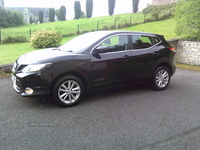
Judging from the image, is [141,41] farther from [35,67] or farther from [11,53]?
[11,53]

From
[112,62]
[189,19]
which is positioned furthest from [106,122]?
[189,19]

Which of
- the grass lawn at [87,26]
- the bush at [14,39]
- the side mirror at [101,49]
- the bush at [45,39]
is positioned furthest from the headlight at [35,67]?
the grass lawn at [87,26]

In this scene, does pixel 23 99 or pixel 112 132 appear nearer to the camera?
pixel 112 132

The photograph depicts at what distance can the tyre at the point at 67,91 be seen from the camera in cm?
468

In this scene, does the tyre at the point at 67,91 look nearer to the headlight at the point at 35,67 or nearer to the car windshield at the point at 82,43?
the headlight at the point at 35,67

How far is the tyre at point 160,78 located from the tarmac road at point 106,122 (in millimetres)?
272

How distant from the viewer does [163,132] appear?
12.5 ft

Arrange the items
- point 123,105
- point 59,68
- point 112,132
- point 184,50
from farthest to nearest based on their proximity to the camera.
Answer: point 184,50
point 123,105
point 59,68
point 112,132

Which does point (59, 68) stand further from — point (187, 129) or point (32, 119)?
point (187, 129)

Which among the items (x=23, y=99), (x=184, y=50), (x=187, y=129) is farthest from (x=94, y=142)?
(x=184, y=50)

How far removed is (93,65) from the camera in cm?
504

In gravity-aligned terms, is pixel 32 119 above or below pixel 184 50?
below

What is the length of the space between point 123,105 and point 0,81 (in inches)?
169

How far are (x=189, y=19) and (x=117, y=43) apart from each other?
7.05m
